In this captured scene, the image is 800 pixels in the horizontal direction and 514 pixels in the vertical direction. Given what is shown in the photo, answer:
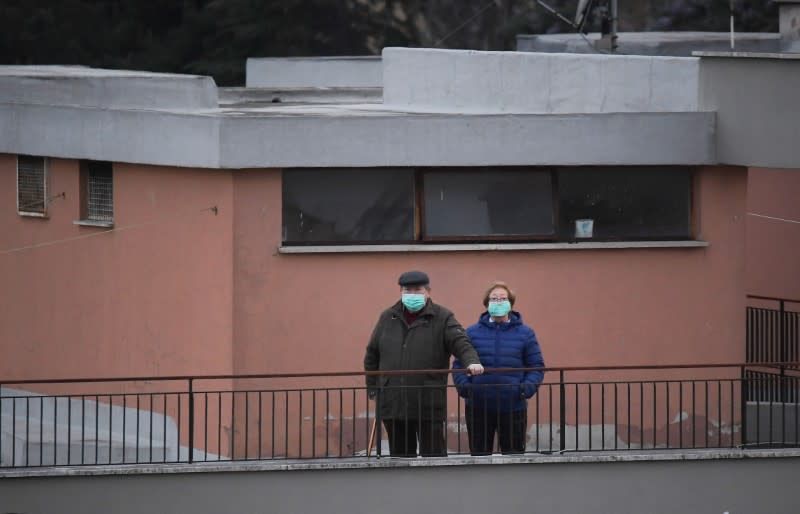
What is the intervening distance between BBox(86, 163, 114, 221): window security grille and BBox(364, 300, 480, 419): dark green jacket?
3760 millimetres

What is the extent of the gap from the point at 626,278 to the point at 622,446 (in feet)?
5.04

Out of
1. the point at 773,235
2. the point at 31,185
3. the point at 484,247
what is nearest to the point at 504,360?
the point at 484,247

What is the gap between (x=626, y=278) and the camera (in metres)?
14.6

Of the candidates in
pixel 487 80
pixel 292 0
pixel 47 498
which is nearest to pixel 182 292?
pixel 47 498

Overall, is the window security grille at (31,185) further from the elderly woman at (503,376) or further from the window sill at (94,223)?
the elderly woman at (503,376)

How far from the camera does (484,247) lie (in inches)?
567

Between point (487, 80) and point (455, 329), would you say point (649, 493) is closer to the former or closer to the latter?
point (455, 329)

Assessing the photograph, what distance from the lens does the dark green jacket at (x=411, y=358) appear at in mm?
12234

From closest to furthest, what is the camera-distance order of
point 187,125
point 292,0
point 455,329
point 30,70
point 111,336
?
1. point 455,329
2. point 187,125
3. point 111,336
4. point 30,70
5. point 292,0

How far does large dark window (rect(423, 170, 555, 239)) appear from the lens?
47.4 feet

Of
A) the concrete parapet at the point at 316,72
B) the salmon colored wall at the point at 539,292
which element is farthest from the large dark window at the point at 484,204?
the concrete parapet at the point at 316,72

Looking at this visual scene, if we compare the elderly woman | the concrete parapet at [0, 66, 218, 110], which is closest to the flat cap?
the elderly woman

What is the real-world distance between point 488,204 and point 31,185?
454cm

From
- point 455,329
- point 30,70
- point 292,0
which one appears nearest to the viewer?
point 455,329
